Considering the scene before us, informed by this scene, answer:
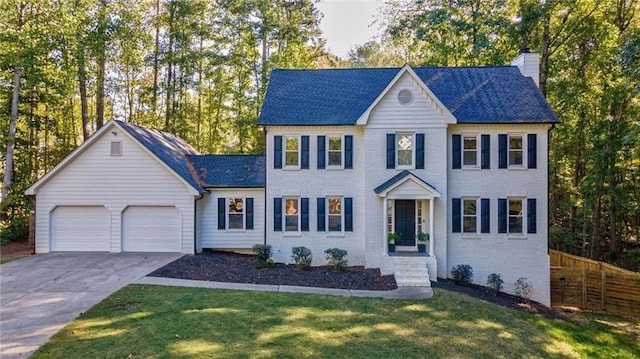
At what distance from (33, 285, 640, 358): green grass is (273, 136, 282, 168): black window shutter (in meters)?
6.39

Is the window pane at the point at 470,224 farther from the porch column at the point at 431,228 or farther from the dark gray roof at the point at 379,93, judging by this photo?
the dark gray roof at the point at 379,93

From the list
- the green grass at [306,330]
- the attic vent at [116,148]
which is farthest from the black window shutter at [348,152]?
the attic vent at [116,148]

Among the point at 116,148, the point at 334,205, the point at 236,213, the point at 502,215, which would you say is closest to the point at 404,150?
the point at 334,205

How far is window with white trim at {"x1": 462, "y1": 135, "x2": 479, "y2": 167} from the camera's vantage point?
49.5ft

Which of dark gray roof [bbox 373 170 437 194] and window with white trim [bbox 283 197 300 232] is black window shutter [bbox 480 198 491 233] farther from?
window with white trim [bbox 283 197 300 232]

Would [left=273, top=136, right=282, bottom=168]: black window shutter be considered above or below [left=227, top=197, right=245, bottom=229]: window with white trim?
above

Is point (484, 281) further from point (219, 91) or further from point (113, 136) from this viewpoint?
point (219, 91)

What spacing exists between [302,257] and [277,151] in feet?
15.0

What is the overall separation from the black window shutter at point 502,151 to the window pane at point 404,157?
3579mm

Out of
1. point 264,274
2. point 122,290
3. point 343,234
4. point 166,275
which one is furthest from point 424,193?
point 122,290

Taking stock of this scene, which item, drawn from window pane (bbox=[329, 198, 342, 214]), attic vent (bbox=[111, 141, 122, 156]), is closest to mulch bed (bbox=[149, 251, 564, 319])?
window pane (bbox=[329, 198, 342, 214])

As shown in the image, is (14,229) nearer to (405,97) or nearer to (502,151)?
(405,97)

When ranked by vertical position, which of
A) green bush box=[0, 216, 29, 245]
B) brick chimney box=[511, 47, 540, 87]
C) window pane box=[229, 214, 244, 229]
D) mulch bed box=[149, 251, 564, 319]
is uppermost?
brick chimney box=[511, 47, 540, 87]

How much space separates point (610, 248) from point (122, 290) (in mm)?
26229
